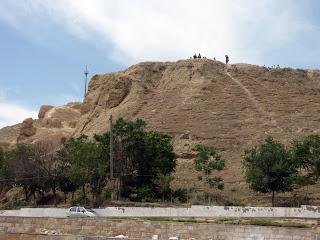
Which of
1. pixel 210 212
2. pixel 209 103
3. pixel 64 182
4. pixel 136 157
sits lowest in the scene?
pixel 210 212

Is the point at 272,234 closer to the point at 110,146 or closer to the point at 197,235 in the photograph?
the point at 197,235

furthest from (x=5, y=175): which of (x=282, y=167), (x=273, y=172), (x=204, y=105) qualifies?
(x=204, y=105)

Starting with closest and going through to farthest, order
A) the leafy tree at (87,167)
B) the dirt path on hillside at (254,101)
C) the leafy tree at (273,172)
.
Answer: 1. the leafy tree at (273,172)
2. the leafy tree at (87,167)
3. the dirt path on hillside at (254,101)

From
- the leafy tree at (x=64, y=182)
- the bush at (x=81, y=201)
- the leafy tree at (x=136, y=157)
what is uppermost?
the leafy tree at (x=136, y=157)

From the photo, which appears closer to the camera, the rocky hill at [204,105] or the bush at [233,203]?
the bush at [233,203]

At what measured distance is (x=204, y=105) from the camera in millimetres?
64750

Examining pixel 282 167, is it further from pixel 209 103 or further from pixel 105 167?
pixel 209 103

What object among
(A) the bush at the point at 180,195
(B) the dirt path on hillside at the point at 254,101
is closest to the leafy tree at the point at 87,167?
(A) the bush at the point at 180,195

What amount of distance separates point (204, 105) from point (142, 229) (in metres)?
44.2

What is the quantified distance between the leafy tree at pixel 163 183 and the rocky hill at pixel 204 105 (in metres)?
8.23

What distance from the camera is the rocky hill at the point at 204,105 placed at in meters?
57.5

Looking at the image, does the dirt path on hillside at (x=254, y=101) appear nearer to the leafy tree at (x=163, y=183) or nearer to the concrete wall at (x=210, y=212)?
the leafy tree at (x=163, y=183)

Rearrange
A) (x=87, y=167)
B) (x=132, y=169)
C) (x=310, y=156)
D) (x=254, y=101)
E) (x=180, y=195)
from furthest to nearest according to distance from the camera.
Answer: (x=254, y=101)
(x=132, y=169)
(x=180, y=195)
(x=87, y=167)
(x=310, y=156)

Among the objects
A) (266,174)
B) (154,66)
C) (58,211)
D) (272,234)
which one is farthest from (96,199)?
(154,66)
